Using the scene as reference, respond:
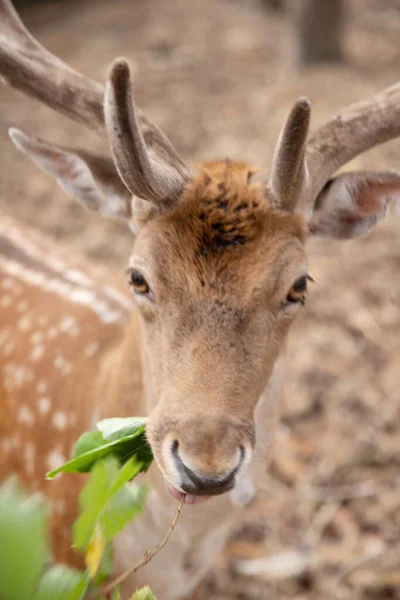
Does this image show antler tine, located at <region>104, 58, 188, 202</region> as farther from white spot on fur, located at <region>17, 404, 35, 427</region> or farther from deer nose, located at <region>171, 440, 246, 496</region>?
white spot on fur, located at <region>17, 404, 35, 427</region>

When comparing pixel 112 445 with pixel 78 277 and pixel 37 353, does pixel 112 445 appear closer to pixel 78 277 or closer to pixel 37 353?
pixel 37 353

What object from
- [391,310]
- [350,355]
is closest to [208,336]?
[350,355]

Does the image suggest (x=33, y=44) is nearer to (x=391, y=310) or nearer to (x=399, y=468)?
(x=399, y=468)

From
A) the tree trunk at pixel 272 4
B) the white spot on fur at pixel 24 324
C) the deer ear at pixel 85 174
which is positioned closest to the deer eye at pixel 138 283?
the deer ear at pixel 85 174

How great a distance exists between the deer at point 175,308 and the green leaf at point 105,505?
1.27ft

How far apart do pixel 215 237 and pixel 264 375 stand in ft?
1.11

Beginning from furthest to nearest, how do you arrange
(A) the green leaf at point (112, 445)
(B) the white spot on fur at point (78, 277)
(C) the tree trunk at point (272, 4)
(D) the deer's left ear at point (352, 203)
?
(C) the tree trunk at point (272, 4)
(B) the white spot on fur at point (78, 277)
(D) the deer's left ear at point (352, 203)
(A) the green leaf at point (112, 445)

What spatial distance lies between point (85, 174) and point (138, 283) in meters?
0.48

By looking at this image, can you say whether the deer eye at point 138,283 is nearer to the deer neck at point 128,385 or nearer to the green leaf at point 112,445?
the deer neck at point 128,385

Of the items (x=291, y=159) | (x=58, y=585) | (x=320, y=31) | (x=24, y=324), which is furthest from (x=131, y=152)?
(x=320, y=31)

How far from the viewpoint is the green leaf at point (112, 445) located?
45.6 inches

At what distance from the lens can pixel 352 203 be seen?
79.8 inches

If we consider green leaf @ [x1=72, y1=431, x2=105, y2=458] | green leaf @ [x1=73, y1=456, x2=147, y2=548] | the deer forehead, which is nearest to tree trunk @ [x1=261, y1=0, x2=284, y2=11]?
the deer forehead

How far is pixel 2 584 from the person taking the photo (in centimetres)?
61
